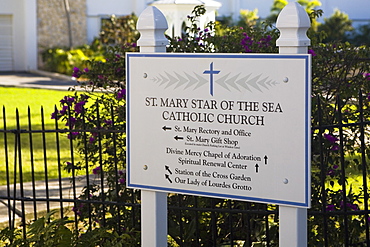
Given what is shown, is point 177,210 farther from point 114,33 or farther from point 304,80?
point 114,33

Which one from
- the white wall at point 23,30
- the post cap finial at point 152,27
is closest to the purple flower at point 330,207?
the post cap finial at point 152,27

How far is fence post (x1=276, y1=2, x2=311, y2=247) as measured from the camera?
2975mm

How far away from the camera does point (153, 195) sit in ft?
11.5

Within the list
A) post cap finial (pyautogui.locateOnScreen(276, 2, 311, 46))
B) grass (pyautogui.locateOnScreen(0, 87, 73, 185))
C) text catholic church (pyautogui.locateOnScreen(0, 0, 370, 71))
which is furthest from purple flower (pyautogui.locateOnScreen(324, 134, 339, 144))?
text catholic church (pyautogui.locateOnScreen(0, 0, 370, 71))

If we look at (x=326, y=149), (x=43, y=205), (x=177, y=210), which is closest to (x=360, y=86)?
(x=326, y=149)

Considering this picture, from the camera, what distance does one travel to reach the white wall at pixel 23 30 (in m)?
28.1

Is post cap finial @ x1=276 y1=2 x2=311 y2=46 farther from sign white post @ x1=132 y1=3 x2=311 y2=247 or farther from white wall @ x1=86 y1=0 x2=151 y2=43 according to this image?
white wall @ x1=86 y1=0 x2=151 y2=43

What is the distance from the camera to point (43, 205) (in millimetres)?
6133

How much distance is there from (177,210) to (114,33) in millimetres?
20757

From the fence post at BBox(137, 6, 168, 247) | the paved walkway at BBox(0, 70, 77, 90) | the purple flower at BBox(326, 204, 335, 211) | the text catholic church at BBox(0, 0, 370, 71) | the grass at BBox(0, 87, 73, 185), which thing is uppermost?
the text catholic church at BBox(0, 0, 370, 71)

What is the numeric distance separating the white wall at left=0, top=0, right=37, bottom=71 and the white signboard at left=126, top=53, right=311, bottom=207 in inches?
998

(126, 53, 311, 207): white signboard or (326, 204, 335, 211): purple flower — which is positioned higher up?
(126, 53, 311, 207): white signboard

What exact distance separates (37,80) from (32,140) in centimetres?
1209

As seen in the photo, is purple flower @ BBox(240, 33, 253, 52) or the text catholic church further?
the text catholic church
